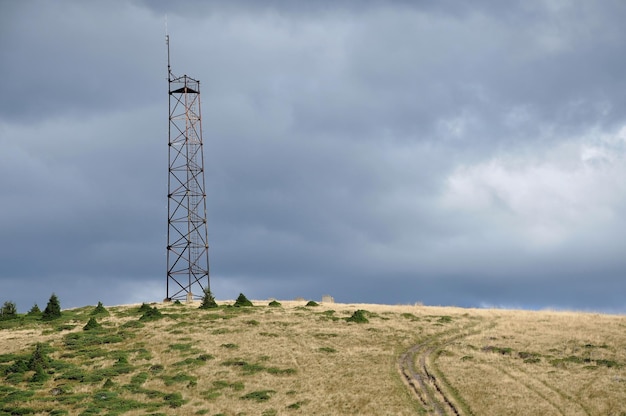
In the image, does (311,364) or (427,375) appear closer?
(427,375)

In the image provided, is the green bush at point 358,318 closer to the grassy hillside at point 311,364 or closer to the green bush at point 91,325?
the grassy hillside at point 311,364

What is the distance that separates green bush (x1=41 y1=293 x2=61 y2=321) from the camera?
72.8m

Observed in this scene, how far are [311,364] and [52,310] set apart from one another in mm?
35719

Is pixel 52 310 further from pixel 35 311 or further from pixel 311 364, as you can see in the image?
pixel 311 364

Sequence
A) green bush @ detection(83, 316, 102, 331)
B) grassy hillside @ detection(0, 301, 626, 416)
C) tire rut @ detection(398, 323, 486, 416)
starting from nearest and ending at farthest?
1. tire rut @ detection(398, 323, 486, 416)
2. grassy hillside @ detection(0, 301, 626, 416)
3. green bush @ detection(83, 316, 102, 331)

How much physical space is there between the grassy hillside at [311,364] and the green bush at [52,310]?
3.64 ft

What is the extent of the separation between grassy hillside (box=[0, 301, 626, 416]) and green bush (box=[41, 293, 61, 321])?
3.64 feet

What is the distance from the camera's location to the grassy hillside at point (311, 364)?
1726 inches

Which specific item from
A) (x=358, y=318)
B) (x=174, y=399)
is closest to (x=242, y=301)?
(x=358, y=318)

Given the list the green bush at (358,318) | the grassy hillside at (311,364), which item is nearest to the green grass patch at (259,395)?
the grassy hillside at (311,364)

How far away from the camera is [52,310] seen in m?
73.3

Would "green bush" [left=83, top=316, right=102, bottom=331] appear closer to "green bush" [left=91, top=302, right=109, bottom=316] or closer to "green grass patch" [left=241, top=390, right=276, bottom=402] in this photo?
"green bush" [left=91, top=302, right=109, bottom=316]

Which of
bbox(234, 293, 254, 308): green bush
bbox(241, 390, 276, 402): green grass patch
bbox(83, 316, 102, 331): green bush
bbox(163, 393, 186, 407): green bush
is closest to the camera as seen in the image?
bbox(163, 393, 186, 407): green bush

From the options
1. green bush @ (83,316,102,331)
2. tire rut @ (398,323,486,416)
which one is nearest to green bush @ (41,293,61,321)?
green bush @ (83,316,102,331)
